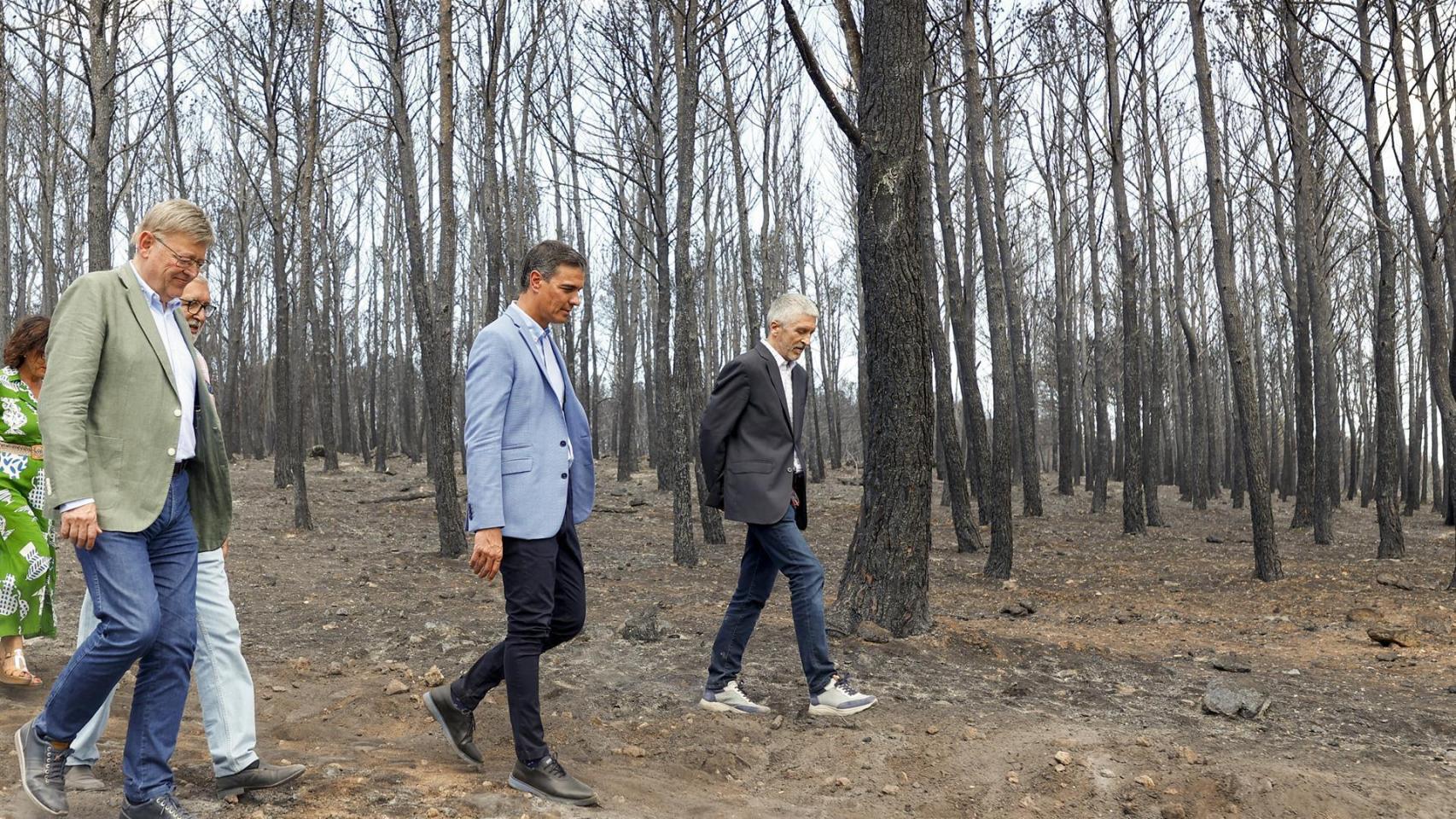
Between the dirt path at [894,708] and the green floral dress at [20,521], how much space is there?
1.39ft

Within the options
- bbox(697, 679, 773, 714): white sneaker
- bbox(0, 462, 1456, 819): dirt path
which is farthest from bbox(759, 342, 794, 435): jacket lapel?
bbox(0, 462, 1456, 819): dirt path

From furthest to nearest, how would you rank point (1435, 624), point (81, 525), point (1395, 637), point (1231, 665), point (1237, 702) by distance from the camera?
point (1435, 624) → point (1395, 637) → point (1231, 665) → point (1237, 702) → point (81, 525)

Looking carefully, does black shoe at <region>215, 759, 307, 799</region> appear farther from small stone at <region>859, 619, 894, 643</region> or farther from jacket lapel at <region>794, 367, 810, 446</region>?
small stone at <region>859, 619, 894, 643</region>

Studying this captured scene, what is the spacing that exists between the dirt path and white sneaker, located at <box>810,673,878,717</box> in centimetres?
6

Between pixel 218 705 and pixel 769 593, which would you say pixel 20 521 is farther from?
pixel 769 593

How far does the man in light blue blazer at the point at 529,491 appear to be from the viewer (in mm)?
3293

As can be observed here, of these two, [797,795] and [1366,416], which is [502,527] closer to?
[797,795]

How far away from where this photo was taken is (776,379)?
4402 mm

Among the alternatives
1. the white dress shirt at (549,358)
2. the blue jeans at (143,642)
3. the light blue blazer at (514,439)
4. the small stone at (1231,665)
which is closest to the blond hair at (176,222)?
the blue jeans at (143,642)

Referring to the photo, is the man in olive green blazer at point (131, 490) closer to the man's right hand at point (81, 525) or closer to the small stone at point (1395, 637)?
the man's right hand at point (81, 525)

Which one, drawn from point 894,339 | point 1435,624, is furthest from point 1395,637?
point 894,339

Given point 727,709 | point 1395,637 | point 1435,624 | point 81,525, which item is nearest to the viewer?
point 81,525

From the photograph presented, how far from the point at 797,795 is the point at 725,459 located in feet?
4.68

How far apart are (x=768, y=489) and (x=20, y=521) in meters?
3.42
